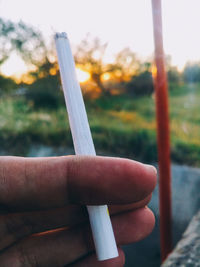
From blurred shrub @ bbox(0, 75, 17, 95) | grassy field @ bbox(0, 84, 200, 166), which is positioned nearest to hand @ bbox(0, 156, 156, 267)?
blurred shrub @ bbox(0, 75, 17, 95)

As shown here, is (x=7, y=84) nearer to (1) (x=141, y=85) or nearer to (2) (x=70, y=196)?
(1) (x=141, y=85)

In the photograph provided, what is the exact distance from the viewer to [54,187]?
0.54ft

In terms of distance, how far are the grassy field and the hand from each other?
86 centimetres

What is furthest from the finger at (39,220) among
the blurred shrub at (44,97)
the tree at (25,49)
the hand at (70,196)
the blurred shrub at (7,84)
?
the blurred shrub at (44,97)

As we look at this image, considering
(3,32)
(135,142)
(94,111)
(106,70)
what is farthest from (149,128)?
(3,32)

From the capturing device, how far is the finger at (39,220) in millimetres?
209

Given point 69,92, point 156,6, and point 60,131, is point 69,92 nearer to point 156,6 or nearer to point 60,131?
point 156,6

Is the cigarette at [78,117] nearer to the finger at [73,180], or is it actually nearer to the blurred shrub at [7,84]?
the finger at [73,180]

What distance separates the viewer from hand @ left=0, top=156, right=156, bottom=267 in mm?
156

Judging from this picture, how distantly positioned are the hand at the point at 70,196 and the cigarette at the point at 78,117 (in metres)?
0.01

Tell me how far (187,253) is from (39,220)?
0.80ft

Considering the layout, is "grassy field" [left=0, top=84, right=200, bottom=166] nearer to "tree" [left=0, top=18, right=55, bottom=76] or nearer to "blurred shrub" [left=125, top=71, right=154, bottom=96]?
"blurred shrub" [left=125, top=71, right=154, bottom=96]

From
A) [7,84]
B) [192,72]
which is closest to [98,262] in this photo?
[7,84]

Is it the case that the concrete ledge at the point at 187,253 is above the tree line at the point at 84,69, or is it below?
below
